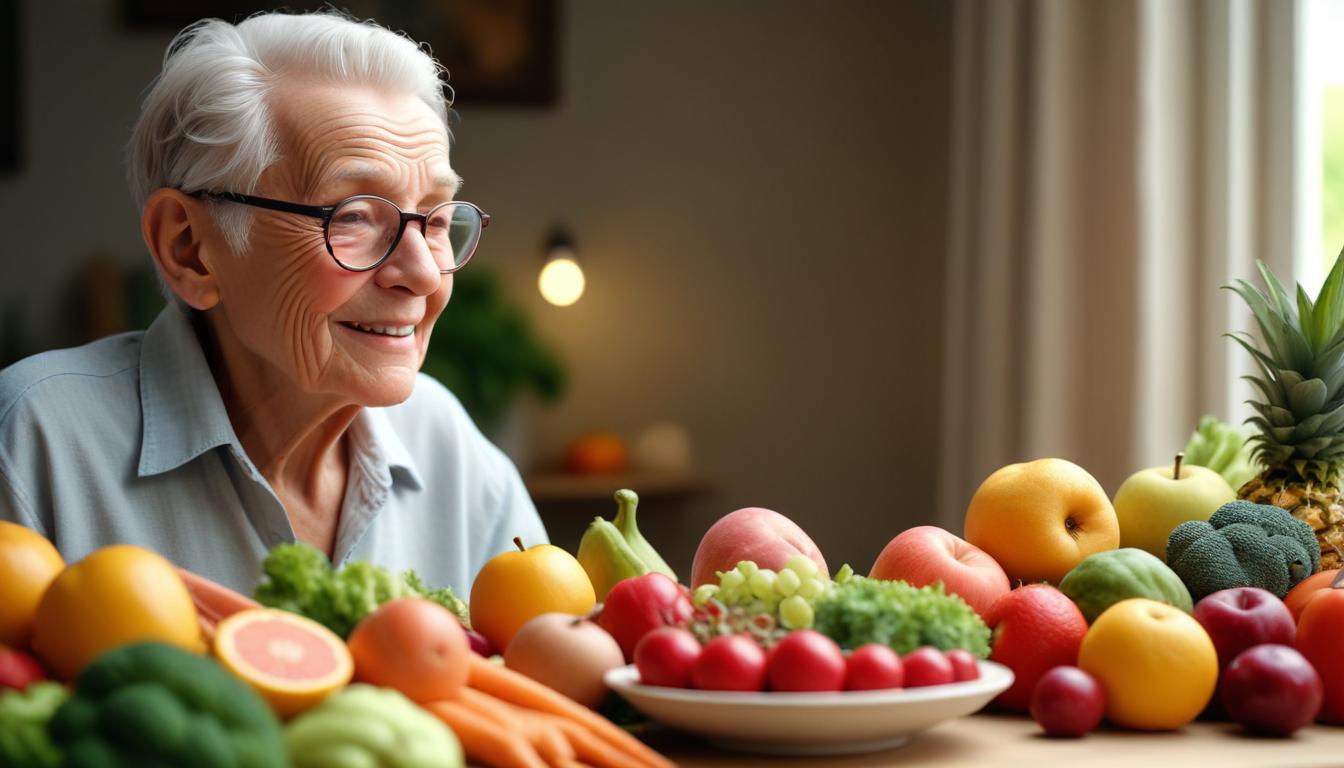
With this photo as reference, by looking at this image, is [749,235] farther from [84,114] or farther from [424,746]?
[424,746]

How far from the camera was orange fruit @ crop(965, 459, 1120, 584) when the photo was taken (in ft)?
4.25

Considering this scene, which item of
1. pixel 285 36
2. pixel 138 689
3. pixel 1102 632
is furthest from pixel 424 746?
pixel 285 36

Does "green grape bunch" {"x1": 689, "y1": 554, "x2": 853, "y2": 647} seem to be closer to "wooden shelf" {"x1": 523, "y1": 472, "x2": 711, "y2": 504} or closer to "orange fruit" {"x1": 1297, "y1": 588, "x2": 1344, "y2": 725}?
"orange fruit" {"x1": 1297, "y1": 588, "x2": 1344, "y2": 725}

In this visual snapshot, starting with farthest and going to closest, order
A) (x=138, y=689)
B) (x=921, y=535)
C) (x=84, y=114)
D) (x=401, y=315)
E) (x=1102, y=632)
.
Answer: (x=84, y=114) < (x=401, y=315) < (x=921, y=535) < (x=1102, y=632) < (x=138, y=689)

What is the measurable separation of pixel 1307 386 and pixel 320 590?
109cm

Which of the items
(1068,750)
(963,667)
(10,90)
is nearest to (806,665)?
(963,667)

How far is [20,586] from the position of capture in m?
0.94

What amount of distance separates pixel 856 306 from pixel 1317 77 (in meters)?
2.26

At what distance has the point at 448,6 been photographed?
188 inches

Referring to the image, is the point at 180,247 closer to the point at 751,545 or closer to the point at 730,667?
the point at 751,545

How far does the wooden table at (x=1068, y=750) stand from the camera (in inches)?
36.8

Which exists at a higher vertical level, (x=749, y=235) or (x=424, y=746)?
(x=749, y=235)

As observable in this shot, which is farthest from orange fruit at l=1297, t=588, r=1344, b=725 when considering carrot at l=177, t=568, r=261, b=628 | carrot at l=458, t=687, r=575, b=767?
carrot at l=177, t=568, r=261, b=628

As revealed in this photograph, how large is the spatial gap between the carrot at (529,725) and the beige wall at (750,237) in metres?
3.98
